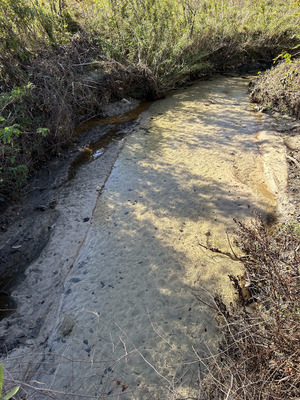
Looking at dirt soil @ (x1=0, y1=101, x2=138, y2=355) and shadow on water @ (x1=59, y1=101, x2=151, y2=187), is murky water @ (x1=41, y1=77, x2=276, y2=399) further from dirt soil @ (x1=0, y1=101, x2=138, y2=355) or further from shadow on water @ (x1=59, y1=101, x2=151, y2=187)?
shadow on water @ (x1=59, y1=101, x2=151, y2=187)

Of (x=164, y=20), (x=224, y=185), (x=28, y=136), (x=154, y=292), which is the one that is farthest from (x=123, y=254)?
(x=164, y=20)

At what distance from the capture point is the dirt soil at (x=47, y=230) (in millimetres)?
2303

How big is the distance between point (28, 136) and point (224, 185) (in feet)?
9.23

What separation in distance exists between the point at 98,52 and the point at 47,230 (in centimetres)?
442

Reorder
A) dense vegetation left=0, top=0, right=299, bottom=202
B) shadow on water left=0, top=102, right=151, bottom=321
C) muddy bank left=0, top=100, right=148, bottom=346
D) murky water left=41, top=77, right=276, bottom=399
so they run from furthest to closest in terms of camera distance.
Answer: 1. dense vegetation left=0, top=0, right=299, bottom=202
2. shadow on water left=0, top=102, right=151, bottom=321
3. muddy bank left=0, top=100, right=148, bottom=346
4. murky water left=41, top=77, right=276, bottom=399

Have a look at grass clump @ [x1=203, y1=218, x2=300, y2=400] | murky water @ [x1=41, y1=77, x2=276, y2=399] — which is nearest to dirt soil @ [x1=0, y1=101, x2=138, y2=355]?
murky water @ [x1=41, y1=77, x2=276, y2=399]

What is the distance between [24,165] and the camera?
3.44 metres

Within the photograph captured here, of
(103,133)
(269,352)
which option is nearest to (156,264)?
(269,352)

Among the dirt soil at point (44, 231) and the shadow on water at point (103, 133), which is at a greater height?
the shadow on water at point (103, 133)

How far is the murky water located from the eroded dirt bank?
0.03 ft

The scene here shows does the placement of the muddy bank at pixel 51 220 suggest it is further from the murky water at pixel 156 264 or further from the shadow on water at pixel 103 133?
the murky water at pixel 156 264

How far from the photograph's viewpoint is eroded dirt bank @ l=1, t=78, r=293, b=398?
2.07m

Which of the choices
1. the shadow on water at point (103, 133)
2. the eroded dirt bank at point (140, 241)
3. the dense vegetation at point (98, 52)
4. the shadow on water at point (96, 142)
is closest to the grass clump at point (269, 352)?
the eroded dirt bank at point (140, 241)

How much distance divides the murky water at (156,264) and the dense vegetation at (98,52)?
1.25 m
